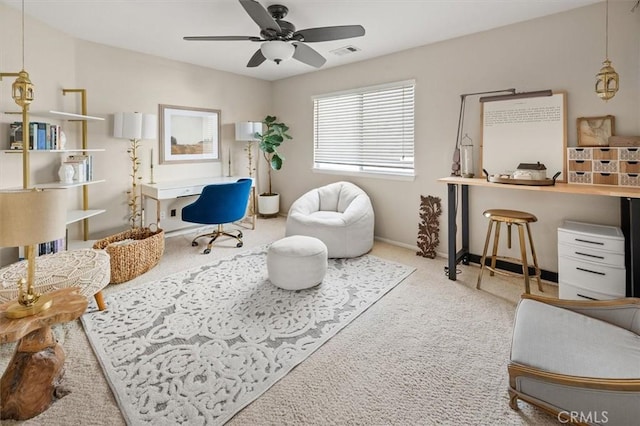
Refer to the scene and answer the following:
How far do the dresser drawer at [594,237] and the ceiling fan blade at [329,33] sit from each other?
2258 millimetres

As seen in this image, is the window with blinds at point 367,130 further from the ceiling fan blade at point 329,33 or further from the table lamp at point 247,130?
the ceiling fan blade at point 329,33

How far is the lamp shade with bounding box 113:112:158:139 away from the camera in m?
→ 3.79

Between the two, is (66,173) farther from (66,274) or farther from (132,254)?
(66,274)

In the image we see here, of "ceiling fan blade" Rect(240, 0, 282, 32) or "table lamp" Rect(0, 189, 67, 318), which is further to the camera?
"ceiling fan blade" Rect(240, 0, 282, 32)

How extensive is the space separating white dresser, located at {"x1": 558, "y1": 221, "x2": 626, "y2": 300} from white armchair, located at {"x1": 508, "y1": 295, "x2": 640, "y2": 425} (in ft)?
2.40

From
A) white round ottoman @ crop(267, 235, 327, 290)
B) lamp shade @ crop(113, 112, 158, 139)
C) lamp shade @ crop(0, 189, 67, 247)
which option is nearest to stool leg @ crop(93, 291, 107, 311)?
lamp shade @ crop(0, 189, 67, 247)

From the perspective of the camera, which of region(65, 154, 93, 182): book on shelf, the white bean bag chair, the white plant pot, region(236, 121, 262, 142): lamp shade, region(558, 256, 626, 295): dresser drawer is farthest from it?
the white plant pot

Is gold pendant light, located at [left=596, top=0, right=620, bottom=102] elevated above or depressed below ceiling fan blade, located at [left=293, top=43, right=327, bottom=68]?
below

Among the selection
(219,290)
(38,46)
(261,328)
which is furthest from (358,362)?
(38,46)

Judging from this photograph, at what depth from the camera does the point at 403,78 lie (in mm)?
4039

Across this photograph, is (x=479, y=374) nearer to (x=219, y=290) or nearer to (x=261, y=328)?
(x=261, y=328)

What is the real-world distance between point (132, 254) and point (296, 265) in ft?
5.19

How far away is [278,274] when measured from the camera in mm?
2900

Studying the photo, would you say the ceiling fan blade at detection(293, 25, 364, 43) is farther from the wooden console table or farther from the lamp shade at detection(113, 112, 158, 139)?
the lamp shade at detection(113, 112, 158, 139)
